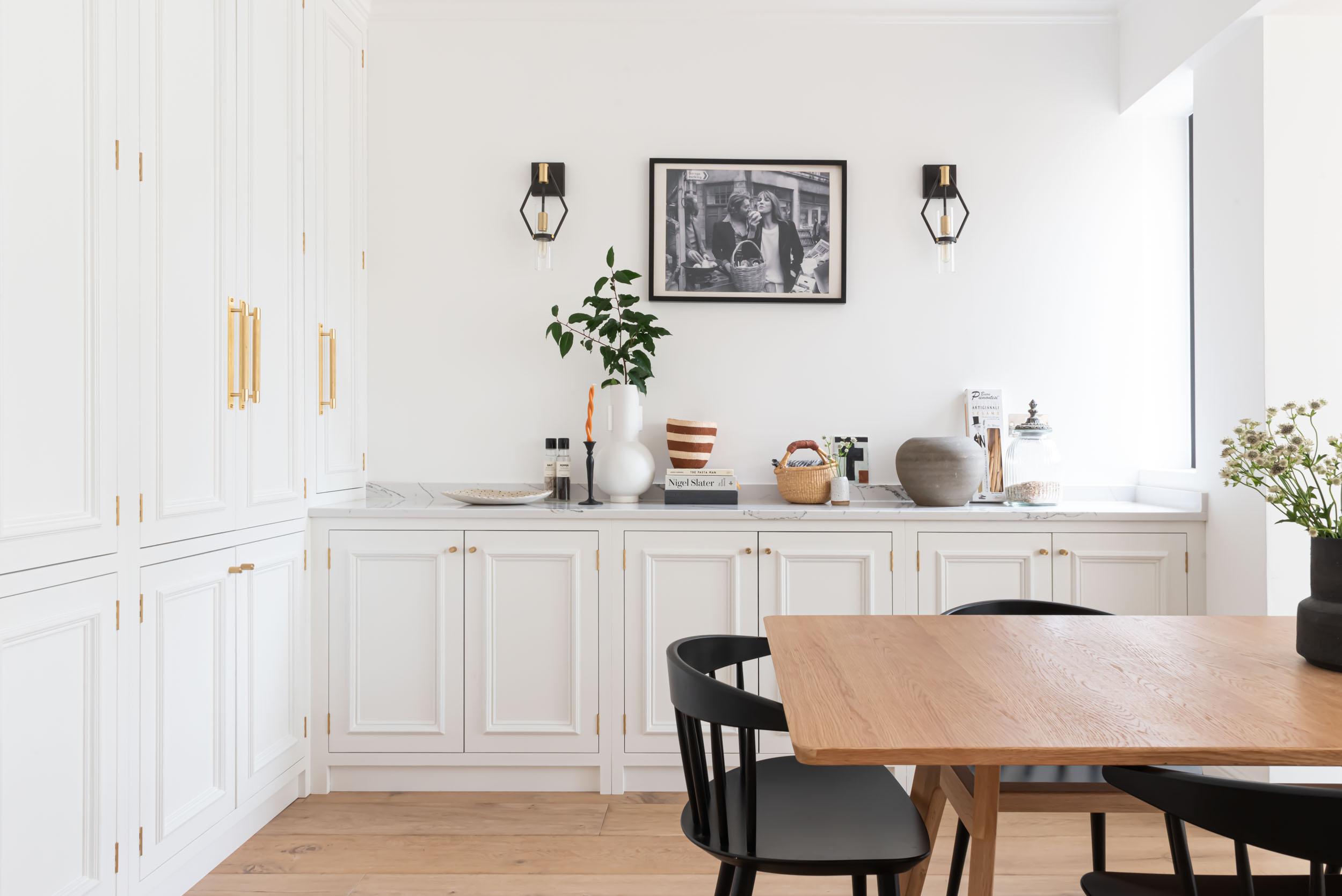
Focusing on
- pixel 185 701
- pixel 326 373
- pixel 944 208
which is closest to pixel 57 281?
pixel 185 701

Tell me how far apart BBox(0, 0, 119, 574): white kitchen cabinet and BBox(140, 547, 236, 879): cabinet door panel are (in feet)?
0.92

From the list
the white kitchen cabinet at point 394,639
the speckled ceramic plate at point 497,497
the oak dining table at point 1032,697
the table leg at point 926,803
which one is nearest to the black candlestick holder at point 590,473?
the speckled ceramic plate at point 497,497

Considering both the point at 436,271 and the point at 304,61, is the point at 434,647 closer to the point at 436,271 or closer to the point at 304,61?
the point at 436,271

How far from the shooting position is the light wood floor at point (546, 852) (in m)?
2.29

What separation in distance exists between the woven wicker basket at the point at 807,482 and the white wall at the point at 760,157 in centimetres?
25

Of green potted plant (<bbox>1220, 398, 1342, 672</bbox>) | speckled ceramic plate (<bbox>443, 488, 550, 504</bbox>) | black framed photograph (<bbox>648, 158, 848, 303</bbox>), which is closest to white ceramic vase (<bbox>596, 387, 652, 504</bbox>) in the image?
speckled ceramic plate (<bbox>443, 488, 550, 504</bbox>)

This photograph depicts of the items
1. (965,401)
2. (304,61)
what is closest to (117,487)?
(304,61)

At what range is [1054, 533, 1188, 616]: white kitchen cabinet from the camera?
9.52 feet

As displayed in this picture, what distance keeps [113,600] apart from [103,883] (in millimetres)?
616

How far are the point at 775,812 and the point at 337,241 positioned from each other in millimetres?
2488

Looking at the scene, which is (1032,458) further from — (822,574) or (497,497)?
(497,497)

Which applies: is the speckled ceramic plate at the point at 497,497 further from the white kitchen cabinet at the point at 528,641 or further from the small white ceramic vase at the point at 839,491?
the small white ceramic vase at the point at 839,491

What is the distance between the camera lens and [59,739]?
178 centimetres

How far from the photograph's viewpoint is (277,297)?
2.68 meters
